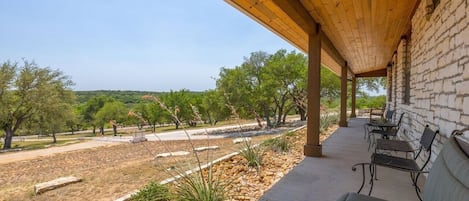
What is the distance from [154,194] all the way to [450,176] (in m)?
2.29

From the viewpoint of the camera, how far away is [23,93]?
59.7 ft

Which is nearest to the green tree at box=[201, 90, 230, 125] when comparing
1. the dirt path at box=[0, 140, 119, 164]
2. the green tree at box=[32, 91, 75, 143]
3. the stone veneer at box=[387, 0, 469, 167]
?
the dirt path at box=[0, 140, 119, 164]

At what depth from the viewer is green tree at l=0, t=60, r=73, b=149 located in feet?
56.9

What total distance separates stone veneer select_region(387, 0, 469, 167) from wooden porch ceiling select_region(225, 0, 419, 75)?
0.37m

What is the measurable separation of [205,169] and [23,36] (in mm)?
32753

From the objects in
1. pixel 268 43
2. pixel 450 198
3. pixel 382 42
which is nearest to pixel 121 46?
pixel 268 43

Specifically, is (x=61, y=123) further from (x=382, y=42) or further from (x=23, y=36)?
(x=382, y=42)

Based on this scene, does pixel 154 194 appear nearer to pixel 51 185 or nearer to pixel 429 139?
pixel 429 139

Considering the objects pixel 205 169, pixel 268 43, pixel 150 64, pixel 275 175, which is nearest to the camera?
pixel 275 175

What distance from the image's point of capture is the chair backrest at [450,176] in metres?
0.94

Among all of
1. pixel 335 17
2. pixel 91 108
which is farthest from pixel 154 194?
pixel 91 108

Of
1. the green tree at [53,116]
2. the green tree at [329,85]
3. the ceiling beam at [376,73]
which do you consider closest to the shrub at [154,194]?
the ceiling beam at [376,73]

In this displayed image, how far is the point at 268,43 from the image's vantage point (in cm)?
2169

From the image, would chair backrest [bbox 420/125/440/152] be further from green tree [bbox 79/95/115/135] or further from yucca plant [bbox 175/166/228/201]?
green tree [bbox 79/95/115/135]
